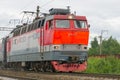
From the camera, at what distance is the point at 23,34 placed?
114 ft

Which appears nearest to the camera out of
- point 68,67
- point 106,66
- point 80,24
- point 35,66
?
point 68,67

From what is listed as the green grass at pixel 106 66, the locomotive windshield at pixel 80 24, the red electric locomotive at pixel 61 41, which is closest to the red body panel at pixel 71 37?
the red electric locomotive at pixel 61 41

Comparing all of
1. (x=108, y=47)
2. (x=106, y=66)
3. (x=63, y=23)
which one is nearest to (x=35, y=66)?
(x=63, y=23)

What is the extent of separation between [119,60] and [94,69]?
8.90ft

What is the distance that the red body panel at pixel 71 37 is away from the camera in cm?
2725

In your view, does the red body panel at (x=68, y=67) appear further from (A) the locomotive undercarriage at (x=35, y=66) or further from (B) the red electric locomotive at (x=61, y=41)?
(A) the locomotive undercarriage at (x=35, y=66)

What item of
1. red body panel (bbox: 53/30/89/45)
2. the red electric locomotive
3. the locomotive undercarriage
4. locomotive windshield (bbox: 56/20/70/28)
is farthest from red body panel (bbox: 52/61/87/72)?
locomotive windshield (bbox: 56/20/70/28)

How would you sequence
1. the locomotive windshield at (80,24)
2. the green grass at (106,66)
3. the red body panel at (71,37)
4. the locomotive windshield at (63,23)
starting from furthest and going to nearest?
the green grass at (106,66), the locomotive windshield at (80,24), the locomotive windshield at (63,23), the red body panel at (71,37)

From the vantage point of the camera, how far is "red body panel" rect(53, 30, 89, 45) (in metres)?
27.2

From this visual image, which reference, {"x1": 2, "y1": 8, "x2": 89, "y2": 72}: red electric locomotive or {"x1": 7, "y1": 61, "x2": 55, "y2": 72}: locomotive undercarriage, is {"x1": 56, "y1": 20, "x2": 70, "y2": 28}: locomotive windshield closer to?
{"x1": 2, "y1": 8, "x2": 89, "y2": 72}: red electric locomotive

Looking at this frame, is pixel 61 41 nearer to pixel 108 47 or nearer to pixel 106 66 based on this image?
pixel 106 66

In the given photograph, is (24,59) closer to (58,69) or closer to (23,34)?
(23,34)

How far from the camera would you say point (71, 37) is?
2755 centimetres

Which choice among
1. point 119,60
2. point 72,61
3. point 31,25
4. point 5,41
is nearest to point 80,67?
point 72,61
